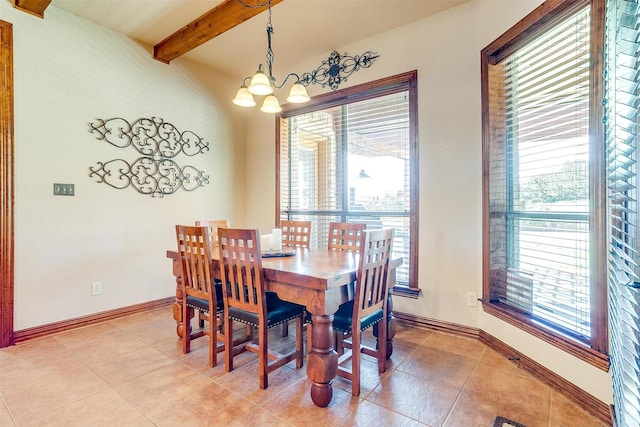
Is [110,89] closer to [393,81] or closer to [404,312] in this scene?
[393,81]

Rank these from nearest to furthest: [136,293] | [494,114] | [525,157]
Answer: [525,157] → [494,114] → [136,293]

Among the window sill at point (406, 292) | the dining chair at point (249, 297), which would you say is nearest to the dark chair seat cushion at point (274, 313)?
the dining chair at point (249, 297)

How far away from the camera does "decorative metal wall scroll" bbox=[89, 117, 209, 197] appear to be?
10.3 feet

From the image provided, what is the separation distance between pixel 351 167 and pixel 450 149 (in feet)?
3.52

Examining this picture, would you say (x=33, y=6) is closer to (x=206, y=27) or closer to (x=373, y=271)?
(x=206, y=27)

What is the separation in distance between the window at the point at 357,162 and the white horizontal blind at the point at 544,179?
0.73 meters

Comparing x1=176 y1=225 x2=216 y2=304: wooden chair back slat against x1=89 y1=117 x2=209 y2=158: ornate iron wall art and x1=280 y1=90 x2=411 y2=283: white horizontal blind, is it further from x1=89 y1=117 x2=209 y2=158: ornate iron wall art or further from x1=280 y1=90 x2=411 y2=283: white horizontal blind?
x1=280 y1=90 x2=411 y2=283: white horizontal blind

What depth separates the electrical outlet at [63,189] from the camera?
279 centimetres

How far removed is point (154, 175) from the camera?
346cm

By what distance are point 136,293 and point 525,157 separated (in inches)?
147

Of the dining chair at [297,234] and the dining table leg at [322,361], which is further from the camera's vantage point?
the dining chair at [297,234]

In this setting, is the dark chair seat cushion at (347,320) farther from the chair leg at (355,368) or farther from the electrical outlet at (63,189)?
the electrical outlet at (63,189)

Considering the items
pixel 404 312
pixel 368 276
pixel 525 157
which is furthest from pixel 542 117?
pixel 404 312

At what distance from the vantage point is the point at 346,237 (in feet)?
9.46
